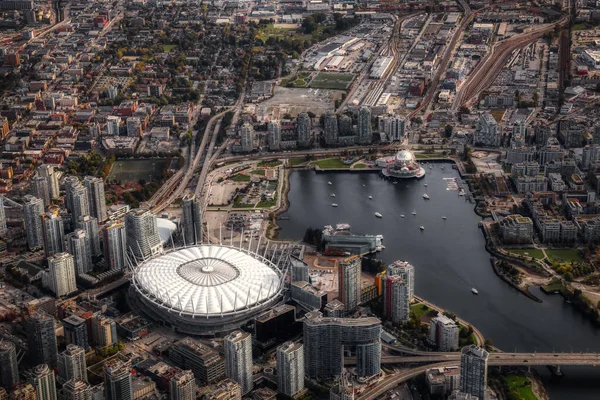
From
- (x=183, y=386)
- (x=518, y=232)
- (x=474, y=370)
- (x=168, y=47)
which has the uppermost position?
(x=168, y=47)

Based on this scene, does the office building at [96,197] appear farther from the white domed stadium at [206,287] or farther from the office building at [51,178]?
the white domed stadium at [206,287]

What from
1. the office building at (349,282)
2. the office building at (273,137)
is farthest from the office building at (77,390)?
the office building at (273,137)

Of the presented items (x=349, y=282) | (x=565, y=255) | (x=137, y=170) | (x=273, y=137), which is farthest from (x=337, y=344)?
(x=273, y=137)

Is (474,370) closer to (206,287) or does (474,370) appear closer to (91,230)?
(206,287)

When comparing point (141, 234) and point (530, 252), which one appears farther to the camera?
point (530, 252)

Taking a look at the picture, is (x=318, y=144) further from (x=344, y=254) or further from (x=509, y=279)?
(x=509, y=279)

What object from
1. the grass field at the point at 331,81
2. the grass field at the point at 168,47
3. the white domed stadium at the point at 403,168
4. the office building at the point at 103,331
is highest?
the grass field at the point at 168,47

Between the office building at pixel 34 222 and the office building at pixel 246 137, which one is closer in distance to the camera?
the office building at pixel 34 222
